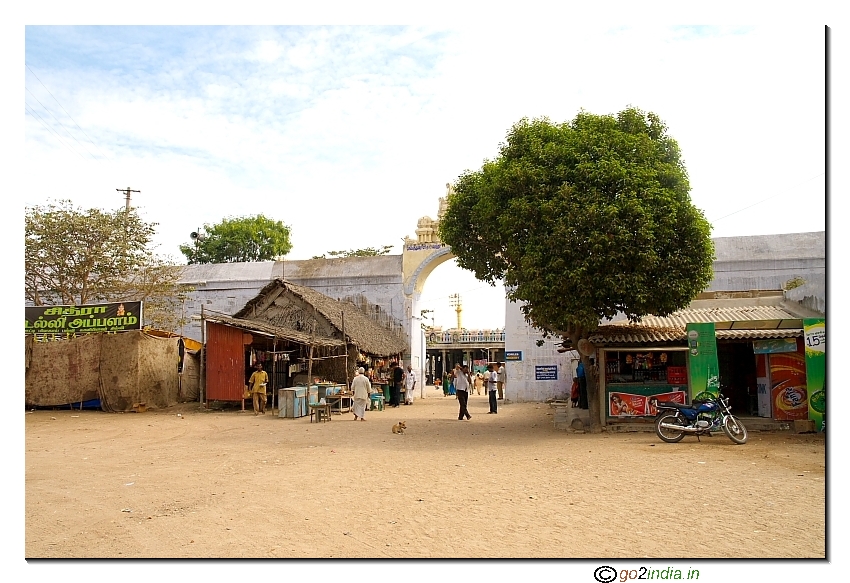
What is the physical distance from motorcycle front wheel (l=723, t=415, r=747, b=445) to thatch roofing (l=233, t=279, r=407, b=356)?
12.4 metres

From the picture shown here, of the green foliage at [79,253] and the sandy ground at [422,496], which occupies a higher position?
the green foliage at [79,253]

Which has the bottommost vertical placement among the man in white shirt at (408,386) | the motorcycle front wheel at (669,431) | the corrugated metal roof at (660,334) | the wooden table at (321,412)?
the man in white shirt at (408,386)

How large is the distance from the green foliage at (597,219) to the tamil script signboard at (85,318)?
1061cm

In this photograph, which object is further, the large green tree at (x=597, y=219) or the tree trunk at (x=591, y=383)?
the tree trunk at (x=591, y=383)

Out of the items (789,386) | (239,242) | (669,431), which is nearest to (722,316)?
(789,386)

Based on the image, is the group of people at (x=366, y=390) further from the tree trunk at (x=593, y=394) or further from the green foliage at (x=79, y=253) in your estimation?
the green foliage at (x=79, y=253)

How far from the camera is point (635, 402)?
13664 mm

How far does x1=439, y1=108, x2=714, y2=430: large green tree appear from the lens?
469 inches

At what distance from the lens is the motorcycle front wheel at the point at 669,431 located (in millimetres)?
11727

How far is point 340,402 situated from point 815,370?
1144cm

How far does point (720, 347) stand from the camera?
16.3m

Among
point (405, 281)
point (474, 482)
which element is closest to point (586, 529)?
point (474, 482)

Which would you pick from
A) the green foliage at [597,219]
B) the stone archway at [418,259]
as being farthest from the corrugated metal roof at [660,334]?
the stone archway at [418,259]

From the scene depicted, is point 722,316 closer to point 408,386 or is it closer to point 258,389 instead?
point 258,389
